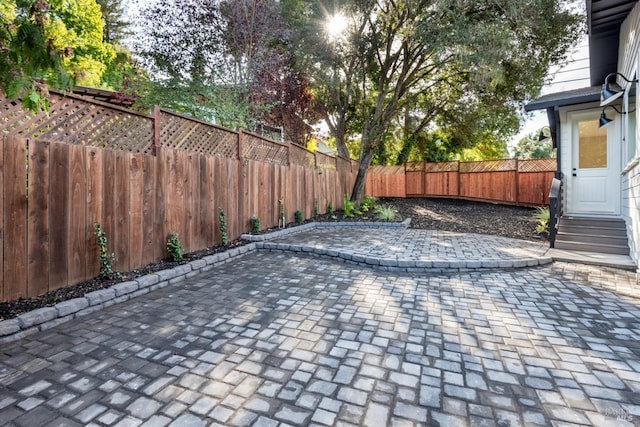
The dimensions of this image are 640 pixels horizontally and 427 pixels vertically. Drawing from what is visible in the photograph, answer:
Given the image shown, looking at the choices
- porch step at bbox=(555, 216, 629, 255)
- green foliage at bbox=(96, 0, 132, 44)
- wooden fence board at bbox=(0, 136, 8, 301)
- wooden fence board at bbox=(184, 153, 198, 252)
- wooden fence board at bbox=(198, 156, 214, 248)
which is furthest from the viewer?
green foliage at bbox=(96, 0, 132, 44)

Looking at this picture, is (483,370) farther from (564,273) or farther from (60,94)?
(60,94)

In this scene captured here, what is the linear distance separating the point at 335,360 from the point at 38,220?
2.78m

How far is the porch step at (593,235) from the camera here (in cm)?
502

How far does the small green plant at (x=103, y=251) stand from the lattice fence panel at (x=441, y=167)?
12.5 m

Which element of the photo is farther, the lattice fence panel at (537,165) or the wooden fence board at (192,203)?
the lattice fence panel at (537,165)

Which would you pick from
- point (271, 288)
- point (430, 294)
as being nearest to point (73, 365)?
point (271, 288)

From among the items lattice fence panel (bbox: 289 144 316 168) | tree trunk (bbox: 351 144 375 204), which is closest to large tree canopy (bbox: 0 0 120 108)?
lattice fence panel (bbox: 289 144 316 168)

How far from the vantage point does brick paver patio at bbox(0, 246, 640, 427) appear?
1.61m

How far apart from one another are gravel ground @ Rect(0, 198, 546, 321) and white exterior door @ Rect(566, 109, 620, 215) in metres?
1.09

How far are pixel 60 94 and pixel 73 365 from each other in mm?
2403

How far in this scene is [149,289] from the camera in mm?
3436

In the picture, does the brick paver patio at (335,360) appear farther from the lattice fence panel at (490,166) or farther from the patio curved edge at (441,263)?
the lattice fence panel at (490,166)

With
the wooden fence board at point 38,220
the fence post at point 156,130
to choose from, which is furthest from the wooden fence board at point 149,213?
the wooden fence board at point 38,220

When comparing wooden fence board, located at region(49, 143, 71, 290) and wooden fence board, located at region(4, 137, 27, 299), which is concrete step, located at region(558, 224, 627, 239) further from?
wooden fence board, located at region(4, 137, 27, 299)
